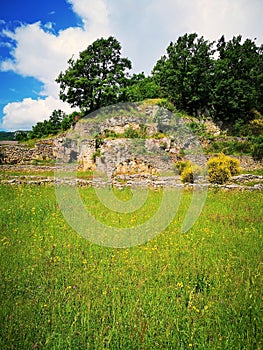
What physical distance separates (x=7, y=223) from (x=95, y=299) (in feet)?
13.4

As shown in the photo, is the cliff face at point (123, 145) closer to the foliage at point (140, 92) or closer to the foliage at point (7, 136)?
the foliage at point (140, 92)

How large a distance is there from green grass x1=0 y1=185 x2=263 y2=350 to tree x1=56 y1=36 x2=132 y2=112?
25.8 metres

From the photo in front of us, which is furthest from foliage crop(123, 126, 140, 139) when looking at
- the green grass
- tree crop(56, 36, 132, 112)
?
the green grass

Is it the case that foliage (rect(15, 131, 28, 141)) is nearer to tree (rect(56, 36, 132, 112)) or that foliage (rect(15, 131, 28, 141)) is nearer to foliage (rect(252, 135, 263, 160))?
tree (rect(56, 36, 132, 112))

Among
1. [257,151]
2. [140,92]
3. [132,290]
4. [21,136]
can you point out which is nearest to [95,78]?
[140,92]

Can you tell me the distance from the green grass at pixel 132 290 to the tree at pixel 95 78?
Answer: 84.5ft

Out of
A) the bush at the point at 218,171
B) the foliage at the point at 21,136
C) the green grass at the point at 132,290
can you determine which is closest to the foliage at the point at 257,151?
the bush at the point at 218,171

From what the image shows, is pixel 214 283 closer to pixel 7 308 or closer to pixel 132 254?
pixel 132 254

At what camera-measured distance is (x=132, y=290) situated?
3.60 metres

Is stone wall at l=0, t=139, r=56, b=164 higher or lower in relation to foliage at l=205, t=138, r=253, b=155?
lower

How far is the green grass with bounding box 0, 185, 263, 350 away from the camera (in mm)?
2713

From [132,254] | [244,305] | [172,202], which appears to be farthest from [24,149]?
[244,305]

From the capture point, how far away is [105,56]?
30781mm

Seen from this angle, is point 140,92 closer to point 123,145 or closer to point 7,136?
point 123,145
